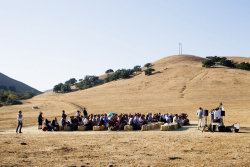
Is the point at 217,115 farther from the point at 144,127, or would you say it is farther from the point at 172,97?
the point at 172,97

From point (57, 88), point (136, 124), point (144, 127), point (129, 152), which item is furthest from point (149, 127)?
point (57, 88)

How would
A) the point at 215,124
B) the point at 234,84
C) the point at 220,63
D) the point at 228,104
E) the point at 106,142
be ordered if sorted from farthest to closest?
the point at 220,63
the point at 234,84
the point at 228,104
the point at 215,124
the point at 106,142

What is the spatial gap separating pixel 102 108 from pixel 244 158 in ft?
116

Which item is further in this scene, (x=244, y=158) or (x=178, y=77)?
(x=178, y=77)

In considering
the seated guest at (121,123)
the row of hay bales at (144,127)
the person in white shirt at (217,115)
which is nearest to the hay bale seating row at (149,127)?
the row of hay bales at (144,127)

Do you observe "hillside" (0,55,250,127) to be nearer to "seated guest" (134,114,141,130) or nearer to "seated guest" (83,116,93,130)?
"seated guest" (83,116,93,130)

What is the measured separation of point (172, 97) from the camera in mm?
48938

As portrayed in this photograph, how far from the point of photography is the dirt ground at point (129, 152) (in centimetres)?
948

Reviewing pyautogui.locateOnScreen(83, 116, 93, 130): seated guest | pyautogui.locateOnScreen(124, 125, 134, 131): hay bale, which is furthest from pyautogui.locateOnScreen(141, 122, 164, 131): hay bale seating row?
pyautogui.locateOnScreen(83, 116, 93, 130): seated guest

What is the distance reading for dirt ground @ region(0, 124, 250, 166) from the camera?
373 inches

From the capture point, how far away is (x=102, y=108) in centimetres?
4422

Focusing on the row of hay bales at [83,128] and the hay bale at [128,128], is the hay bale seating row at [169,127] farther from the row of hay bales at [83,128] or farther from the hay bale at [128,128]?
the row of hay bales at [83,128]

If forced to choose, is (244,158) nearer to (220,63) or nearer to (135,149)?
(135,149)

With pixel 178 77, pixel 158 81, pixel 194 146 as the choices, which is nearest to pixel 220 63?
pixel 178 77
